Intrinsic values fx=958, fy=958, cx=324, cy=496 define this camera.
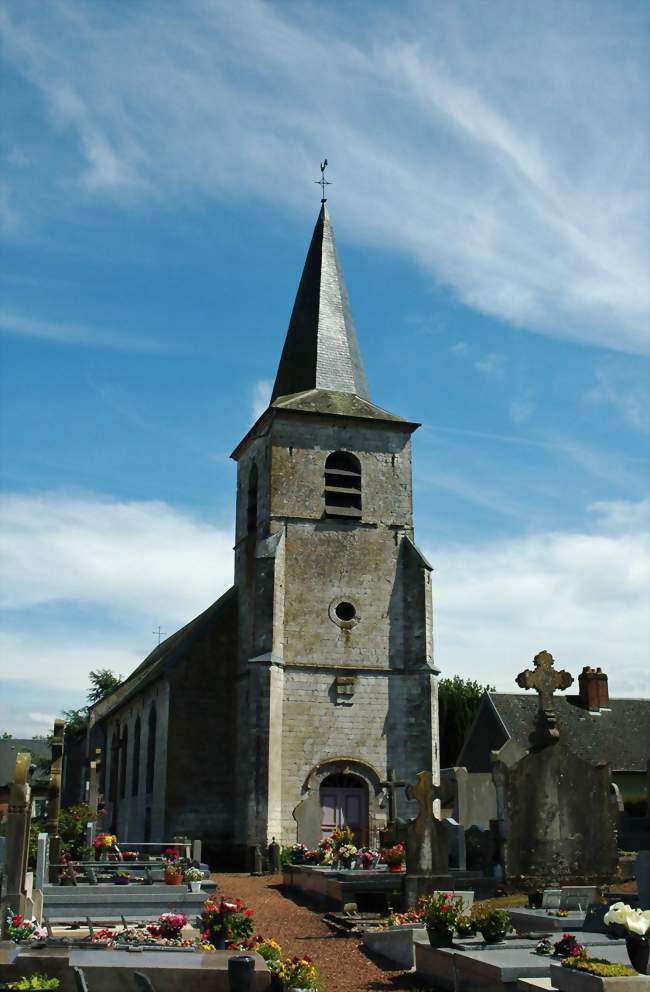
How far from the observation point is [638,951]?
734 cm

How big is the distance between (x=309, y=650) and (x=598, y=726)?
1356 cm

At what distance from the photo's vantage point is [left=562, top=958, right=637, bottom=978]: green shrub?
6656mm

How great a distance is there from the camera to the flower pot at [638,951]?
731 cm

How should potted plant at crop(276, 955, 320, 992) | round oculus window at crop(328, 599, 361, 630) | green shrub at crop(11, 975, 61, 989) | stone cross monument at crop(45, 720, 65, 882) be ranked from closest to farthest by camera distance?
green shrub at crop(11, 975, 61, 989)
potted plant at crop(276, 955, 320, 992)
stone cross monument at crop(45, 720, 65, 882)
round oculus window at crop(328, 599, 361, 630)

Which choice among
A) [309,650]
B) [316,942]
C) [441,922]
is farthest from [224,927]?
[309,650]

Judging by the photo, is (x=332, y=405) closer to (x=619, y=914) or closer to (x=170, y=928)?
(x=170, y=928)

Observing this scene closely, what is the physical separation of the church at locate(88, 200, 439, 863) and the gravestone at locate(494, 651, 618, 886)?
7.98 metres

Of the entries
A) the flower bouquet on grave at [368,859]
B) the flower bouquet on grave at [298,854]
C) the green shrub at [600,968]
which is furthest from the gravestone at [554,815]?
the green shrub at [600,968]

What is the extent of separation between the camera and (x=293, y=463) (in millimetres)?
25859

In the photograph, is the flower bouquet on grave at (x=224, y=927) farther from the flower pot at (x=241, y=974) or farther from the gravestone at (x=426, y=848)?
the gravestone at (x=426, y=848)

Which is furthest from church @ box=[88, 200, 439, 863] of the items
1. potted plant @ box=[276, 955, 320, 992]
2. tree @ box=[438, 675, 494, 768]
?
tree @ box=[438, 675, 494, 768]

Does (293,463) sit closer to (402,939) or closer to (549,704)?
(549,704)

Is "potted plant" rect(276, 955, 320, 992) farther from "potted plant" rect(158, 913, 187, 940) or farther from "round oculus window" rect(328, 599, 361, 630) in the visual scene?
"round oculus window" rect(328, 599, 361, 630)

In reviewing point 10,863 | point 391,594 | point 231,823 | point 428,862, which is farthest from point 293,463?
point 10,863
